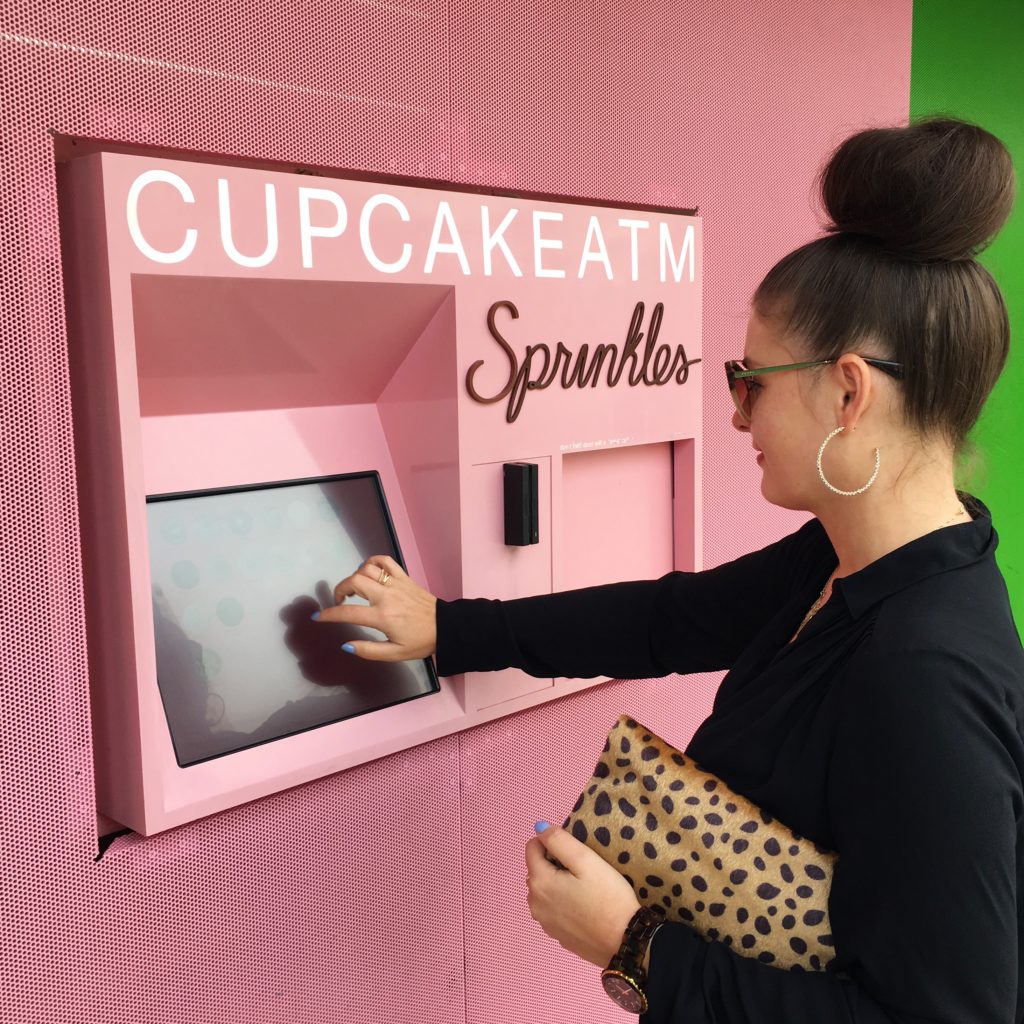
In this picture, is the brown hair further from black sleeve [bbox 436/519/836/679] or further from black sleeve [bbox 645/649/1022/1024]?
black sleeve [bbox 436/519/836/679]

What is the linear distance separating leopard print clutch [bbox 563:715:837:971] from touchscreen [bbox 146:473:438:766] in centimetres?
47

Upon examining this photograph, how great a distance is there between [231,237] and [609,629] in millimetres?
793

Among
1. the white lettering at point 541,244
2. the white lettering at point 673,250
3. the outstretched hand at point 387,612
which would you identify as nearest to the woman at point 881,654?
the outstretched hand at point 387,612

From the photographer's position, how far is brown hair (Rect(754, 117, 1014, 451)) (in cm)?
106

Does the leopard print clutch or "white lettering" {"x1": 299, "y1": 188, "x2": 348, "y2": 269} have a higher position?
"white lettering" {"x1": 299, "y1": 188, "x2": 348, "y2": 269}

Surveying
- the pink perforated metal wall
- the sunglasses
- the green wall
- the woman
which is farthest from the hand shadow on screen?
the green wall

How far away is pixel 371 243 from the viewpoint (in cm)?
137

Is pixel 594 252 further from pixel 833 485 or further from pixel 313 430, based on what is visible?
pixel 833 485

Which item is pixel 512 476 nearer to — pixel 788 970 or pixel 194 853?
pixel 194 853

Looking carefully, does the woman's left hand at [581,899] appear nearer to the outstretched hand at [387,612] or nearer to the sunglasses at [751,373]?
the outstretched hand at [387,612]

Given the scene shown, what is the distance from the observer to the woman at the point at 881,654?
880mm

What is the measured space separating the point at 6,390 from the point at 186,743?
20.2 inches

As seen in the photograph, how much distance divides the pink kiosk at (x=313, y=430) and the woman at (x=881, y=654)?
0.47m

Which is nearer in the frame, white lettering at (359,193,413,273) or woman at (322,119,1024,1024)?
woman at (322,119,1024,1024)
